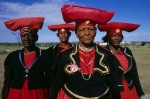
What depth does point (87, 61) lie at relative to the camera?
417 centimetres

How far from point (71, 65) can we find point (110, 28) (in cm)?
226

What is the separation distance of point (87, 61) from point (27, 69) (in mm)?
1539

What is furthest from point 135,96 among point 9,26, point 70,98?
point 9,26

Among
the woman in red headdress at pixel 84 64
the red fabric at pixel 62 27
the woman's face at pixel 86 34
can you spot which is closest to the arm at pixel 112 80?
the woman in red headdress at pixel 84 64

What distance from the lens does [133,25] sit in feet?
20.2

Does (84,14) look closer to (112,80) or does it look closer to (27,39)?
(112,80)

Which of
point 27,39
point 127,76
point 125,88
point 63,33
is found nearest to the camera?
point 27,39

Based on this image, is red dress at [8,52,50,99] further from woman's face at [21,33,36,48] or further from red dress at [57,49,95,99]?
red dress at [57,49,95,99]

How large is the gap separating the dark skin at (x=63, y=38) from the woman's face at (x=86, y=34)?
338 centimetres

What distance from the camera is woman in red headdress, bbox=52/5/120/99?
3.99 m

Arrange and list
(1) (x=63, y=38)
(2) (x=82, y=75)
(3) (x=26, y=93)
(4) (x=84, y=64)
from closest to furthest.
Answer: (2) (x=82, y=75), (4) (x=84, y=64), (3) (x=26, y=93), (1) (x=63, y=38)

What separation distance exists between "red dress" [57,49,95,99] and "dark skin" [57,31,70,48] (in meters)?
3.36

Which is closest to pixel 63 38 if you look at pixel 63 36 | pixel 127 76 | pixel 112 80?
pixel 63 36

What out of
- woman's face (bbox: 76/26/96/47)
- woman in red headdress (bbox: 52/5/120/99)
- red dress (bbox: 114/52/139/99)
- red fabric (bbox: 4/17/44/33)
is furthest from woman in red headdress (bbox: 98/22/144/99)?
woman's face (bbox: 76/26/96/47)
